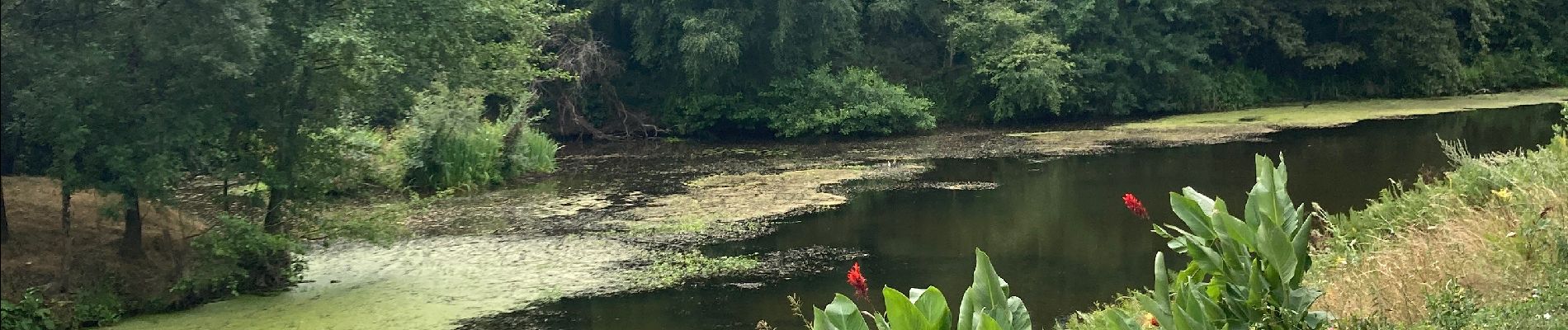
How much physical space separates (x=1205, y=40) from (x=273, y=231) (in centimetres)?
2364

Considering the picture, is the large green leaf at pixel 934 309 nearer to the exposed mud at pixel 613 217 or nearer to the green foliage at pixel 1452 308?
the green foliage at pixel 1452 308

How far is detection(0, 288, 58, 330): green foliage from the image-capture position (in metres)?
7.81

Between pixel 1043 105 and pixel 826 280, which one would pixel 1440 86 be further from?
pixel 826 280

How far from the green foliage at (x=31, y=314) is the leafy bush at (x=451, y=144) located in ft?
26.3

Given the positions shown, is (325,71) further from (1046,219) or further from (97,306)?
(1046,219)

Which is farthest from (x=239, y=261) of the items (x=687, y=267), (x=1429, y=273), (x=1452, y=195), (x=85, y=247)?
(x=1452, y=195)

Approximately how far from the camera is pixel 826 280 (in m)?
9.70

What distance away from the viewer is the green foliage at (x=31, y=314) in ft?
25.6

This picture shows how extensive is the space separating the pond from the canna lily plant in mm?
4367

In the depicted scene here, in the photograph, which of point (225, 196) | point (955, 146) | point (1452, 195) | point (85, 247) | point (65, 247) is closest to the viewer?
point (1452, 195)

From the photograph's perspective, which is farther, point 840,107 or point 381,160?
point 840,107

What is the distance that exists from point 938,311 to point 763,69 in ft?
76.1

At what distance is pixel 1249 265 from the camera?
4.10 meters

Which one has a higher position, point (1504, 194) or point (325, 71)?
point (325, 71)
